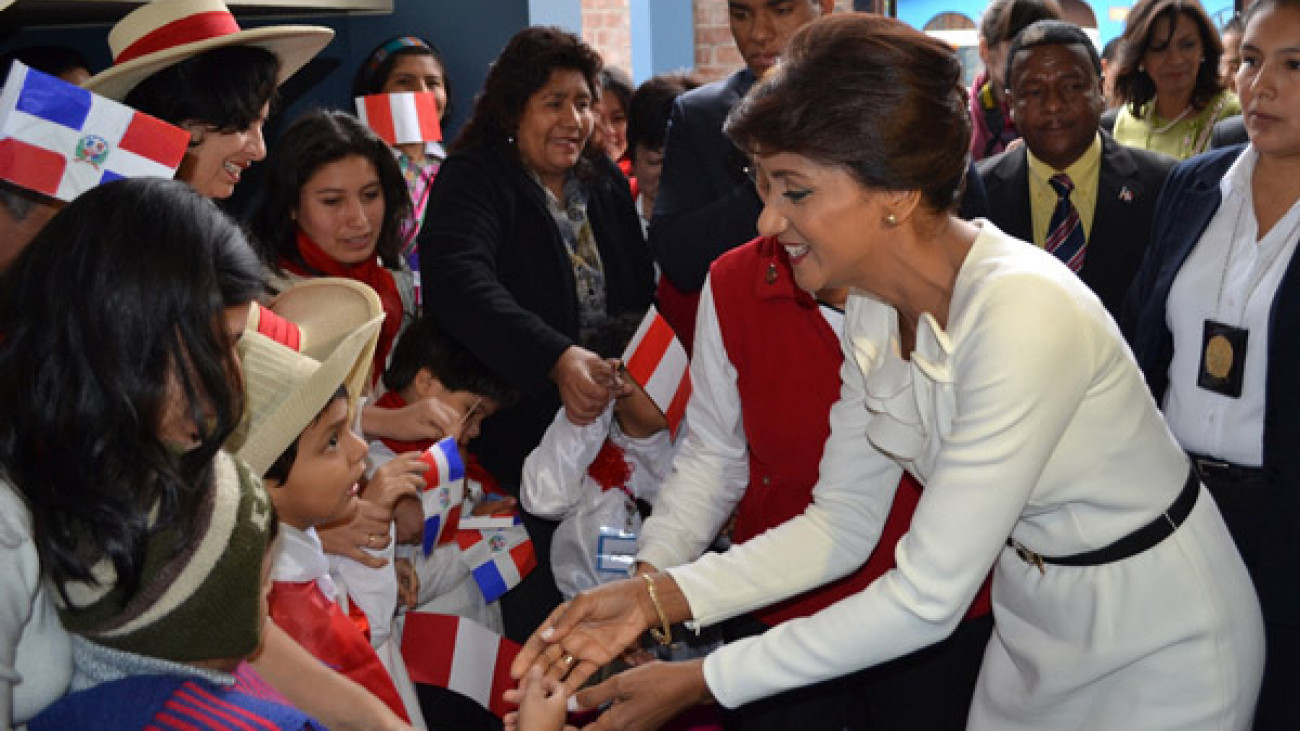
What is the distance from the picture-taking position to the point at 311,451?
5.76 feet

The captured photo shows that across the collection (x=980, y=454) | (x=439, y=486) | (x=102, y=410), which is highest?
(x=102, y=410)

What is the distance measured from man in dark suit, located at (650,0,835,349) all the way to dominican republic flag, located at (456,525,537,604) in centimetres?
63

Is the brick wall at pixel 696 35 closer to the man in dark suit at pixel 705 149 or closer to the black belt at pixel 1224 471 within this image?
the man in dark suit at pixel 705 149

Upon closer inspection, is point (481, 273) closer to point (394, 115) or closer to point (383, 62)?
point (394, 115)

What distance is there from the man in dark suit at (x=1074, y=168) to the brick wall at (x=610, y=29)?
2366mm

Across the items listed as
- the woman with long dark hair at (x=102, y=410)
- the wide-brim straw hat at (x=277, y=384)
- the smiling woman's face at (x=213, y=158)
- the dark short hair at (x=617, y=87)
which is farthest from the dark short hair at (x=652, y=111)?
the woman with long dark hair at (x=102, y=410)

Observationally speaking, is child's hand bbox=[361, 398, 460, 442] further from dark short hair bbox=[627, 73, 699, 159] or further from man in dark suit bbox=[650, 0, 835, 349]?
dark short hair bbox=[627, 73, 699, 159]

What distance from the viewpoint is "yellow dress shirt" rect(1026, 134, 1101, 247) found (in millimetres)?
3088

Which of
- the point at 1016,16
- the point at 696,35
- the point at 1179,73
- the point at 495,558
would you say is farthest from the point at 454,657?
the point at 696,35

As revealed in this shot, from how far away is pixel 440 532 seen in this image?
253cm

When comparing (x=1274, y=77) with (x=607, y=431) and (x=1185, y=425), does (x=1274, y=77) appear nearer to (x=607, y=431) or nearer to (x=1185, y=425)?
(x=1185, y=425)

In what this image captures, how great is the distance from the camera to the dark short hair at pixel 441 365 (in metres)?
2.77

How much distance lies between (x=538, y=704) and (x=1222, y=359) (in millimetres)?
1364

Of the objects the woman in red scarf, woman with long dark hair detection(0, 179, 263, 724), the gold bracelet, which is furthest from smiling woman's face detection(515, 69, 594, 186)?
woman with long dark hair detection(0, 179, 263, 724)
